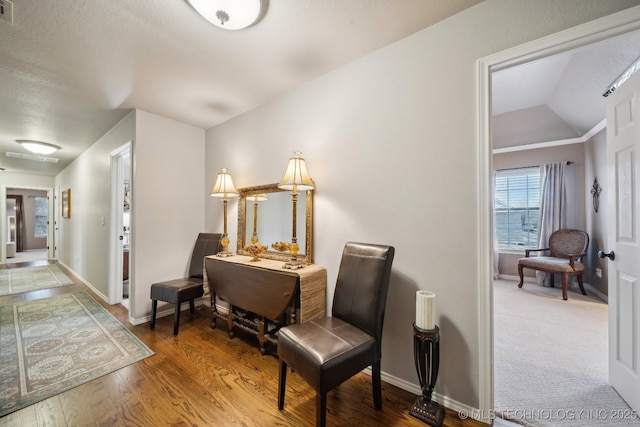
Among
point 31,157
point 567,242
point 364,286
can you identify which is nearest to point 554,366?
point 364,286

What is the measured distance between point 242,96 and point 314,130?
91 centimetres

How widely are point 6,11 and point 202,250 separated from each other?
2.26 m

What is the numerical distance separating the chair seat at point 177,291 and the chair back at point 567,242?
5.26 m

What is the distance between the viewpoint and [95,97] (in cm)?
242

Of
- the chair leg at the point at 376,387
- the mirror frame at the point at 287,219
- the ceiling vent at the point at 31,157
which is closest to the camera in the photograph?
the chair leg at the point at 376,387

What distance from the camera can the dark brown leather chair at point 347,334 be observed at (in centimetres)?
120

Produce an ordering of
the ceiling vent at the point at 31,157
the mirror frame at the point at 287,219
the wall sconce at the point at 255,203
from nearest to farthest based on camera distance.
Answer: the mirror frame at the point at 287,219 → the wall sconce at the point at 255,203 → the ceiling vent at the point at 31,157

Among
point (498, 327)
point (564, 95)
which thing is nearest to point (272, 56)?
point (498, 327)

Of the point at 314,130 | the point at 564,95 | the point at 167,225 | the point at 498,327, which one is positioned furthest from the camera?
the point at 564,95

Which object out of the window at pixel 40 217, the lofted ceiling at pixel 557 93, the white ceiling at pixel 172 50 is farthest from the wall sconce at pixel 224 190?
the window at pixel 40 217

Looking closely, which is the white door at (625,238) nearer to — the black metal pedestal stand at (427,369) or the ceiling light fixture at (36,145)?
the black metal pedestal stand at (427,369)

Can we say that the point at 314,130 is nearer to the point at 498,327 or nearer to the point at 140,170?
the point at 140,170

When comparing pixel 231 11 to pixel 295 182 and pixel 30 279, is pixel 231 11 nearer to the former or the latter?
pixel 295 182

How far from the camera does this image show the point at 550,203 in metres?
4.08
